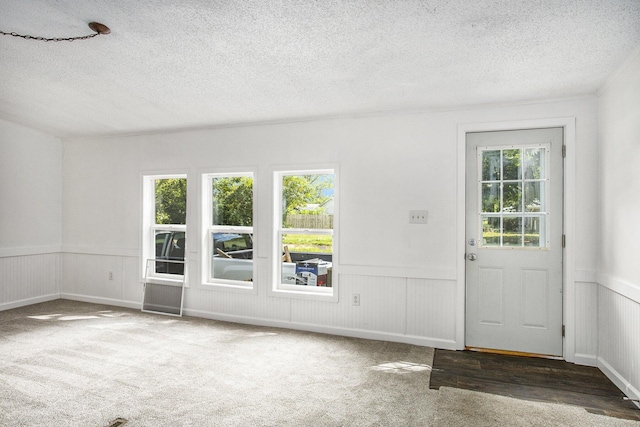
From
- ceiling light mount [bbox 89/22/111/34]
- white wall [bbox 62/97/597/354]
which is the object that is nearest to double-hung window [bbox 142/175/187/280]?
white wall [bbox 62/97/597/354]

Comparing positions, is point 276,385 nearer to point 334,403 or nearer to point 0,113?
point 334,403

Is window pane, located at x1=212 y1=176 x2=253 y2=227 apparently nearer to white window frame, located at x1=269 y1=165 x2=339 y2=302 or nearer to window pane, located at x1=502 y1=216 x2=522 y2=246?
white window frame, located at x1=269 y1=165 x2=339 y2=302

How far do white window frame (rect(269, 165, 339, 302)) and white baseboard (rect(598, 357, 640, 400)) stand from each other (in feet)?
7.99

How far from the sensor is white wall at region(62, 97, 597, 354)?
3.54 meters

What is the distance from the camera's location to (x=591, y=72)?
2953 millimetres

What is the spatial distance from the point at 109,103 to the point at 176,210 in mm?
1565

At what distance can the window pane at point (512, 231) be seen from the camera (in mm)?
3662

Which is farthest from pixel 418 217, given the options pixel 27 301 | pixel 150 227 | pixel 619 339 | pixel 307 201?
pixel 27 301

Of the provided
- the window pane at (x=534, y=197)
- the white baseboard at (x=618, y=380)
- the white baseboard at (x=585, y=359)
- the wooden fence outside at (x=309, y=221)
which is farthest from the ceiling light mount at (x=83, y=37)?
the white baseboard at (x=585, y=359)

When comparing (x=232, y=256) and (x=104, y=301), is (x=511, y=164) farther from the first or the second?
(x=104, y=301)

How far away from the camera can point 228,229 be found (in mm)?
4848

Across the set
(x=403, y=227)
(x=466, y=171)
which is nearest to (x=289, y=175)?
(x=403, y=227)

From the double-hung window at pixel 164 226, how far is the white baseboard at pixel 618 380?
4.60m

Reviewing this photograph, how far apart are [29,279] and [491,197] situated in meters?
6.15
